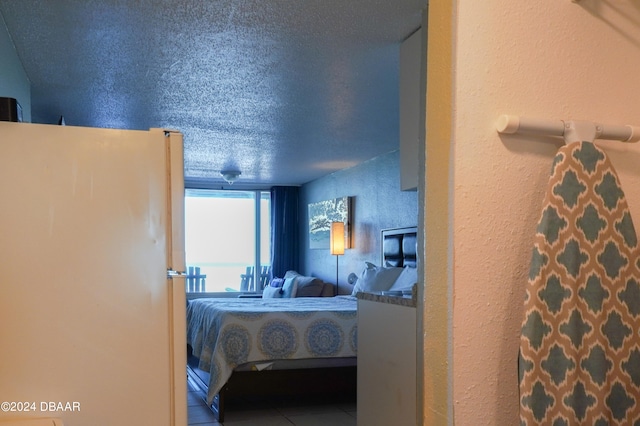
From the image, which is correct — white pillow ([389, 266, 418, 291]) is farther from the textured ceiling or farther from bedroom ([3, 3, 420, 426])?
the textured ceiling

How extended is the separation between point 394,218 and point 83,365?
4.47 m

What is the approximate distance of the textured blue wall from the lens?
18.7 ft

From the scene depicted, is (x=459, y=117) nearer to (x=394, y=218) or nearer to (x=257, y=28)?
(x=257, y=28)

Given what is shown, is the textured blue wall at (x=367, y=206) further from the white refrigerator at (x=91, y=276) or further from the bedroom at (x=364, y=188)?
the white refrigerator at (x=91, y=276)

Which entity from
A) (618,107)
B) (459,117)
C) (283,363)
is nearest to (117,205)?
(459,117)

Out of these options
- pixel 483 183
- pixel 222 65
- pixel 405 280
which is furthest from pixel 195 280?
pixel 483 183

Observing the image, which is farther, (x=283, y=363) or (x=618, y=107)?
(x=283, y=363)

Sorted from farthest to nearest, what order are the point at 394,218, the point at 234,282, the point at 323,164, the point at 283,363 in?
the point at 234,282 < the point at 323,164 < the point at 394,218 < the point at 283,363

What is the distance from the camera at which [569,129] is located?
1024 millimetres

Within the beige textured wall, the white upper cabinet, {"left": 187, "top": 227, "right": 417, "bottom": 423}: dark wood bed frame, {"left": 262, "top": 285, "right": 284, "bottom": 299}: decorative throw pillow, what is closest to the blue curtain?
{"left": 262, "top": 285, "right": 284, "bottom": 299}: decorative throw pillow

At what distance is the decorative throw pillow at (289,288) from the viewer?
685 cm

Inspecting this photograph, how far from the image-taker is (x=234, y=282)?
9.02 m

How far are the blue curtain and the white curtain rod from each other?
302 inches

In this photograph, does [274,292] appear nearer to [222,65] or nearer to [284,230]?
[284,230]
